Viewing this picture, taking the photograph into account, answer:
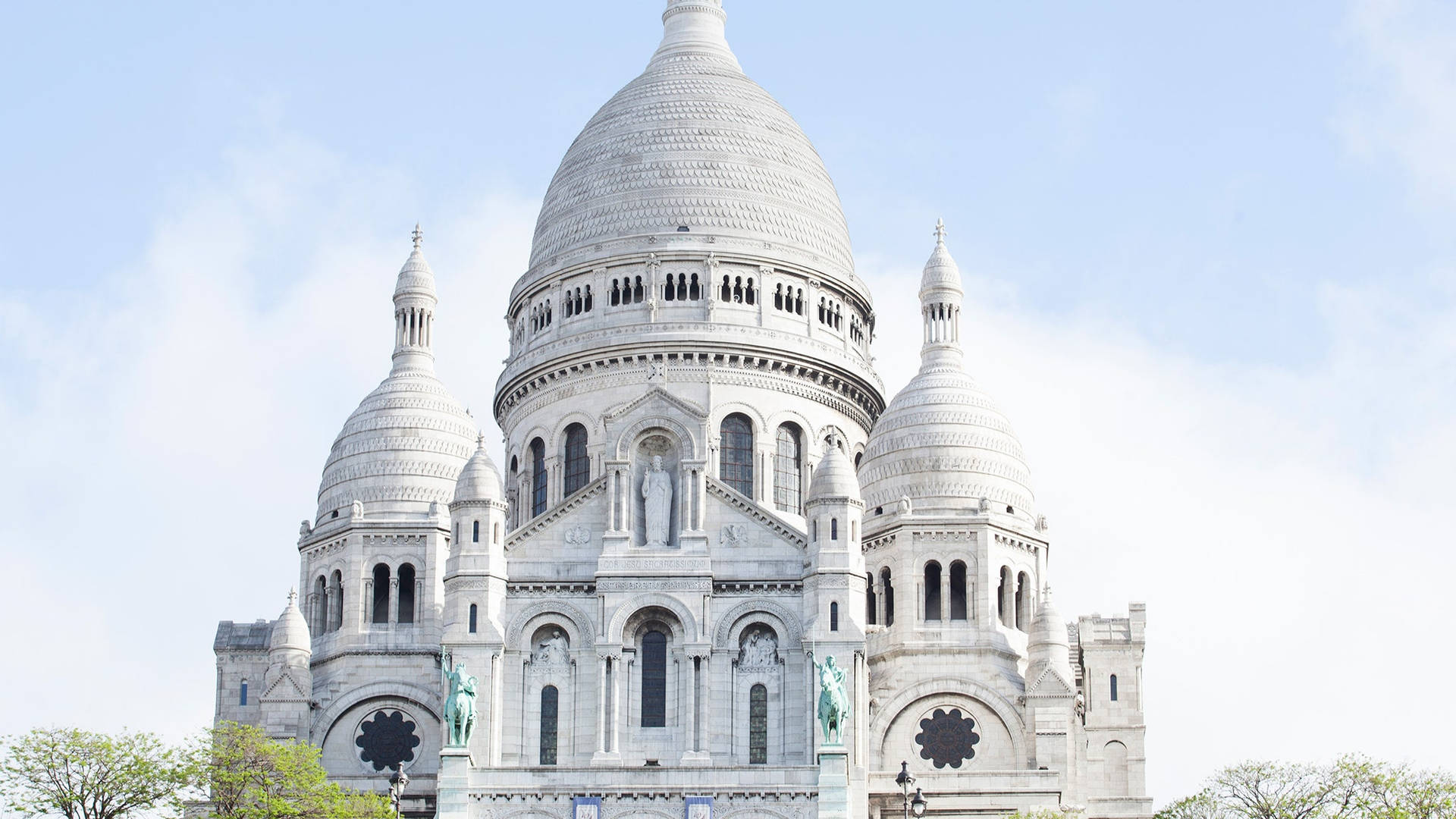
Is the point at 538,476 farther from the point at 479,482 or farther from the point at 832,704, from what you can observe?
the point at 832,704

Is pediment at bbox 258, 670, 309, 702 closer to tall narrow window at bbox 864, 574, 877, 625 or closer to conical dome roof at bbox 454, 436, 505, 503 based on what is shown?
conical dome roof at bbox 454, 436, 505, 503

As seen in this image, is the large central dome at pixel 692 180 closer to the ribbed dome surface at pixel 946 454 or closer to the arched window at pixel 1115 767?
the ribbed dome surface at pixel 946 454

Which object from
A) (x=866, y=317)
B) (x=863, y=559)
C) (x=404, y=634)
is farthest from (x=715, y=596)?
(x=866, y=317)

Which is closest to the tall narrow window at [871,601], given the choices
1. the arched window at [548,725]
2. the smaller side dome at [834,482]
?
the smaller side dome at [834,482]

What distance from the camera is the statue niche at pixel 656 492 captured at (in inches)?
3354

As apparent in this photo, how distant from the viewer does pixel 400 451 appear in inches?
3720

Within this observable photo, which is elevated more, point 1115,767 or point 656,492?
point 656,492

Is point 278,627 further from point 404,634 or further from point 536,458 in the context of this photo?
point 536,458

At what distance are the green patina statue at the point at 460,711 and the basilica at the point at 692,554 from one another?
8 cm

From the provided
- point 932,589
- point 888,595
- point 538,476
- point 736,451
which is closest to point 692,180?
point 736,451

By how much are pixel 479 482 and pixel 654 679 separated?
7.66 metres

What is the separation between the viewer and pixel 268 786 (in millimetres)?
77312

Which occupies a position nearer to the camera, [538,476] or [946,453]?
[946,453]

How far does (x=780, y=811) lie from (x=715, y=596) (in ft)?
26.7
